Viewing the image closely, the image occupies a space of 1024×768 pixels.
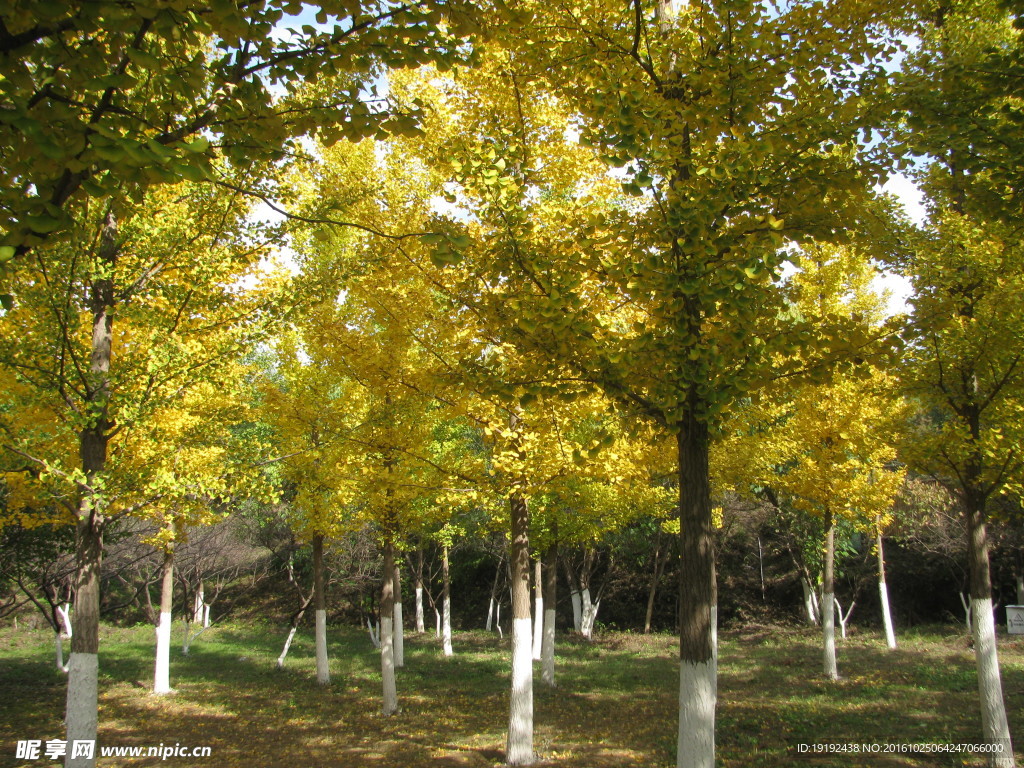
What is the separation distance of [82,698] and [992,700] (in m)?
8.92

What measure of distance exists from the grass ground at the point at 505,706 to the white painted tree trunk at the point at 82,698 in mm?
2536

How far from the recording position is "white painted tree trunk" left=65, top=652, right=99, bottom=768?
5449mm

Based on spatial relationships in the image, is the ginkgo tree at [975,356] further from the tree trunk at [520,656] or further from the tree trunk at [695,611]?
the tree trunk at [520,656]

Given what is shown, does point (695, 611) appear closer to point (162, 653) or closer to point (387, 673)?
point (387, 673)

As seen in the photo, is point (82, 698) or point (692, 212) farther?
point (82, 698)

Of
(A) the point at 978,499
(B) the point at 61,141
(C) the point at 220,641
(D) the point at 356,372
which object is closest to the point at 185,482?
(D) the point at 356,372

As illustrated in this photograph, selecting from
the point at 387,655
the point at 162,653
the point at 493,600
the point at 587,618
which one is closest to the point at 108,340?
the point at 387,655

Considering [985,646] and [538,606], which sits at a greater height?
[985,646]

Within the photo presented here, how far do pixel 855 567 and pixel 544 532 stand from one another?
14.0 meters

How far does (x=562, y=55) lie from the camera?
444 cm

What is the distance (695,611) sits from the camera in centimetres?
402

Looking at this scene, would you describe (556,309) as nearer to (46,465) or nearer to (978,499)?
(46,465)

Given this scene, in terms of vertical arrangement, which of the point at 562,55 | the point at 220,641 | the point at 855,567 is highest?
the point at 562,55

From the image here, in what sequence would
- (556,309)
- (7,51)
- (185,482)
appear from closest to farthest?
1. (7,51)
2. (556,309)
3. (185,482)
